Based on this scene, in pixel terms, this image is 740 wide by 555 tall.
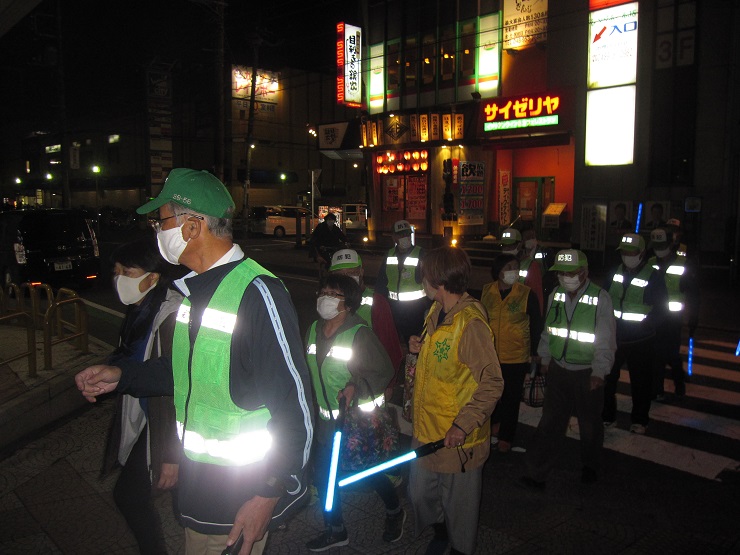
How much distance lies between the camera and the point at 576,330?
5.07 meters

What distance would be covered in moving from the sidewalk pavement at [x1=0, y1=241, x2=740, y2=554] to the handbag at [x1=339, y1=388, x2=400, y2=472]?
69cm

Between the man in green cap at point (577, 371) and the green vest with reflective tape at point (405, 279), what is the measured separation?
7.48ft

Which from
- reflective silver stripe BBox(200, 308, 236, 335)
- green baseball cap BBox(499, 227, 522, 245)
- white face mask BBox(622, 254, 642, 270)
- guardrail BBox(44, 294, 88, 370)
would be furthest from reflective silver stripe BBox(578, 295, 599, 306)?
guardrail BBox(44, 294, 88, 370)

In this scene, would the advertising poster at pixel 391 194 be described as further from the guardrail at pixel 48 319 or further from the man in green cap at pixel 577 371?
the man in green cap at pixel 577 371

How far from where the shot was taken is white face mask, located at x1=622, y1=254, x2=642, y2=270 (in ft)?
20.1

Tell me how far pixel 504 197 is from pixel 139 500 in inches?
967

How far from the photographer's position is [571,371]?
16.6 ft

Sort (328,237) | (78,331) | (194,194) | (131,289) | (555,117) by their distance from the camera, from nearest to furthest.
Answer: (194,194), (131,289), (78,331), (328,237), (555,117)

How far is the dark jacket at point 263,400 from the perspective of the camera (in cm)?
217

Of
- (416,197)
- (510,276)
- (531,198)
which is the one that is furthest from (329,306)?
(531,198)

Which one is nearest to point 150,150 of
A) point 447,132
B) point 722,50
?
point 447,132

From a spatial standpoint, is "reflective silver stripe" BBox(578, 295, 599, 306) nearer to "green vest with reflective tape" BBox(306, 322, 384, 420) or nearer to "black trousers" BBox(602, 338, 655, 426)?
"black trousers" BBox(602, 338, 655, 426)

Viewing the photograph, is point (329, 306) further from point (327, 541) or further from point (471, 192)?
point (471, 192)

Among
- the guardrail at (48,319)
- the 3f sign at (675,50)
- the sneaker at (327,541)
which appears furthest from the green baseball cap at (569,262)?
the 3f sign at (675,50)
